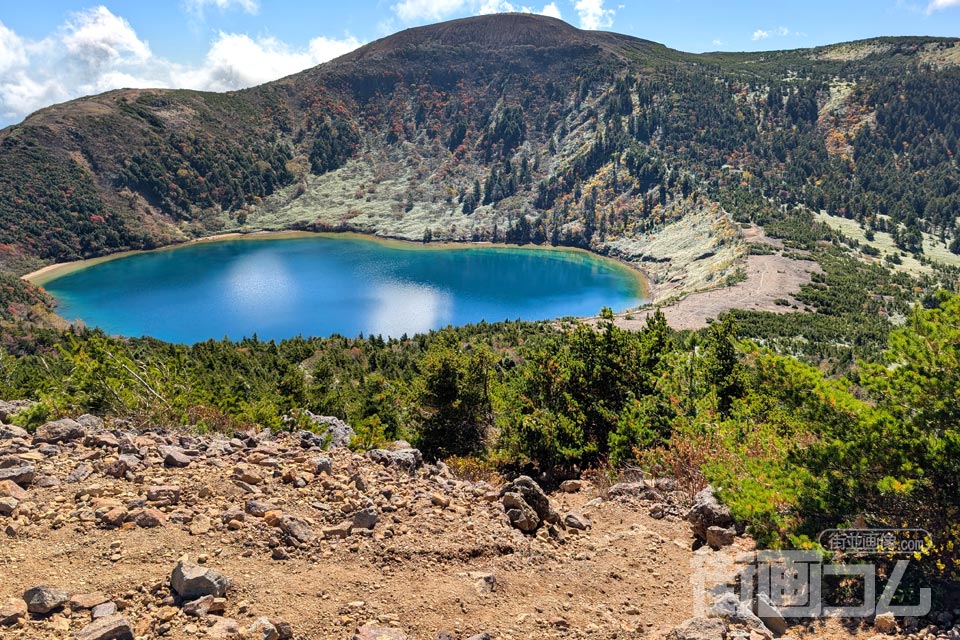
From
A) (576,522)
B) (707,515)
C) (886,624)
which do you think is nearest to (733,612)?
(886,624)

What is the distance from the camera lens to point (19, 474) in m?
8.50

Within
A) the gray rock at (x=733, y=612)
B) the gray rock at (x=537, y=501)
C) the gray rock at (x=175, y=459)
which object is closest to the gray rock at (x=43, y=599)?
the gray rock at (x=175, y=459)

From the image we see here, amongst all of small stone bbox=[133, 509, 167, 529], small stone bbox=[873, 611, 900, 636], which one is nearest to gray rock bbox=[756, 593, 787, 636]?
small stone bbox=[873, 611, 900, 636]

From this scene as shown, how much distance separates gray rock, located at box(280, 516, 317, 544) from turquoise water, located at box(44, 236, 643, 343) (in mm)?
65476

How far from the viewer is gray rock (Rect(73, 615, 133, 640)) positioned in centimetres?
580

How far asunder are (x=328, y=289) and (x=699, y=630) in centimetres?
9185

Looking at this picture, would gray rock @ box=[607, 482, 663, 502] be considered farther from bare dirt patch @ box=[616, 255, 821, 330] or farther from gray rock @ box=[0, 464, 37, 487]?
bare dirt patch @ box=[616, 255, 821, 330]

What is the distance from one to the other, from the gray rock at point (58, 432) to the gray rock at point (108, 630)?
5.49 m

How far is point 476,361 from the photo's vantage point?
72.5 feet

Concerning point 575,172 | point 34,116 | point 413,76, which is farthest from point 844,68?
point 34,116

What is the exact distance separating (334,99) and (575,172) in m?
84.8

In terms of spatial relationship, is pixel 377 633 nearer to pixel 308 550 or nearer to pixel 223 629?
pixel 223 629

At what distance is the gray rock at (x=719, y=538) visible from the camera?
991 cm

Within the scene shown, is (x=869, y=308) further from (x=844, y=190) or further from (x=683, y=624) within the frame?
(x=683, y=624)
